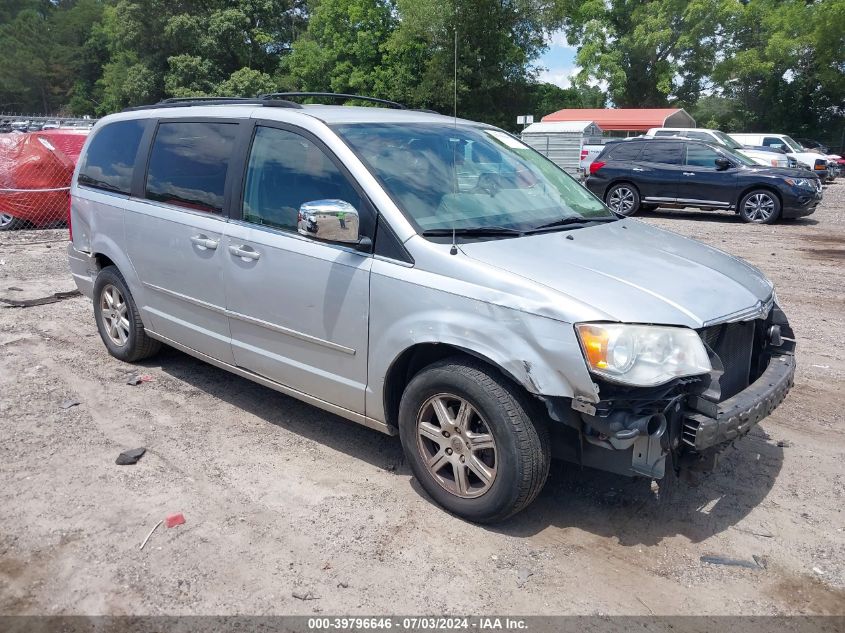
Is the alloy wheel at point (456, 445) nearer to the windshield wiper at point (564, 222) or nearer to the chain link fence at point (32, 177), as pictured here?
the windshield wiper at point (564, 222)

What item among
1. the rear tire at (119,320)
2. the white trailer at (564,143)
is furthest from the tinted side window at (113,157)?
the white trailer at (564,143)

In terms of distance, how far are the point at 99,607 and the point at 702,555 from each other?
8.67ft

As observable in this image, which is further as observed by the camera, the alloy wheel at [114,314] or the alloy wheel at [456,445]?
the alloy wheel at [114,314]

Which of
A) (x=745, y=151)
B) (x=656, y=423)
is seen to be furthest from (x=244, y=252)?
(x=745, y=151)

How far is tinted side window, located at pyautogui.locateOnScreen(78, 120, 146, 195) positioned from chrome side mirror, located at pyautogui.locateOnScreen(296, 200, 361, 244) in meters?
2.40

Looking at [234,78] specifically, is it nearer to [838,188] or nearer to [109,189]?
[838,188]

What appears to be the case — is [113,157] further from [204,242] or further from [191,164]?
[204,242]

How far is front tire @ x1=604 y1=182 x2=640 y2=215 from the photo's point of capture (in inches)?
641

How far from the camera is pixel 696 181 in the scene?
15414 millimetres

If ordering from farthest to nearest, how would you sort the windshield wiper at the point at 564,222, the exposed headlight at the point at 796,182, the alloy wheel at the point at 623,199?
1. the alloy wheel at the point at 623,199
2. the exposed headlight at the point at 796,182
3. the windshield wiper at the point at 564,222

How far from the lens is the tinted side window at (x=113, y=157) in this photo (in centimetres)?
553

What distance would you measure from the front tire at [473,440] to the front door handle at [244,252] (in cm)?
131

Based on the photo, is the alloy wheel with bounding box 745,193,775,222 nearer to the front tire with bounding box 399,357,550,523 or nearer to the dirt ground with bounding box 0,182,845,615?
the dirt ground with bounding box 0,182,845,615

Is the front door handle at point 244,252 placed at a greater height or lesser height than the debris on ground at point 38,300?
greater
